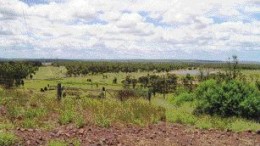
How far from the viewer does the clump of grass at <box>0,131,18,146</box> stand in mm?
10938

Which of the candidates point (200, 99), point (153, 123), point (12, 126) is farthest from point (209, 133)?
point (200, 99)

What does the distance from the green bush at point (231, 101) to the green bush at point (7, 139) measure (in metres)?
11.8

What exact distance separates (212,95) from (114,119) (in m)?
7.46

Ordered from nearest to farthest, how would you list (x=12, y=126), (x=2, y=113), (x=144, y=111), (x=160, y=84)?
1. (x=12, y=126)
2. (x=2, y=113)
3. (x=144, y=111)
4. (x=160, y=84)

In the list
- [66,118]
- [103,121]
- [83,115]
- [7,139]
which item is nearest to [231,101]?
[83,115]

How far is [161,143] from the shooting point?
41.5 ft

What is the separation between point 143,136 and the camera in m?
13.2

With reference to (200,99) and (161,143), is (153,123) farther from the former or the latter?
(200,99)

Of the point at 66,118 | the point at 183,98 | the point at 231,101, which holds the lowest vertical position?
the point at 183,98

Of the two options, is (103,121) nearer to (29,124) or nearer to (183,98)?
(29,124)

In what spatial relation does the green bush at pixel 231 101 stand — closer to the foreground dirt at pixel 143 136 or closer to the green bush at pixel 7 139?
the foreground dirt at pixel 143 136

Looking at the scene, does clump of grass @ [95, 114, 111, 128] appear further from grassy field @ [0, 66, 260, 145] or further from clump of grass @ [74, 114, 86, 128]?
clump of grass @ [74, 114, 86, 128]

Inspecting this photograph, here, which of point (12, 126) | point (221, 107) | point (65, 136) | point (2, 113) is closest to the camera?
point (65, 136)

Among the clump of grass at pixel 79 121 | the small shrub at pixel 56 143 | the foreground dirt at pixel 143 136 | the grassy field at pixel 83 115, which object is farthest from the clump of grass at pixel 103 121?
the small shrub at pixel 56 143
